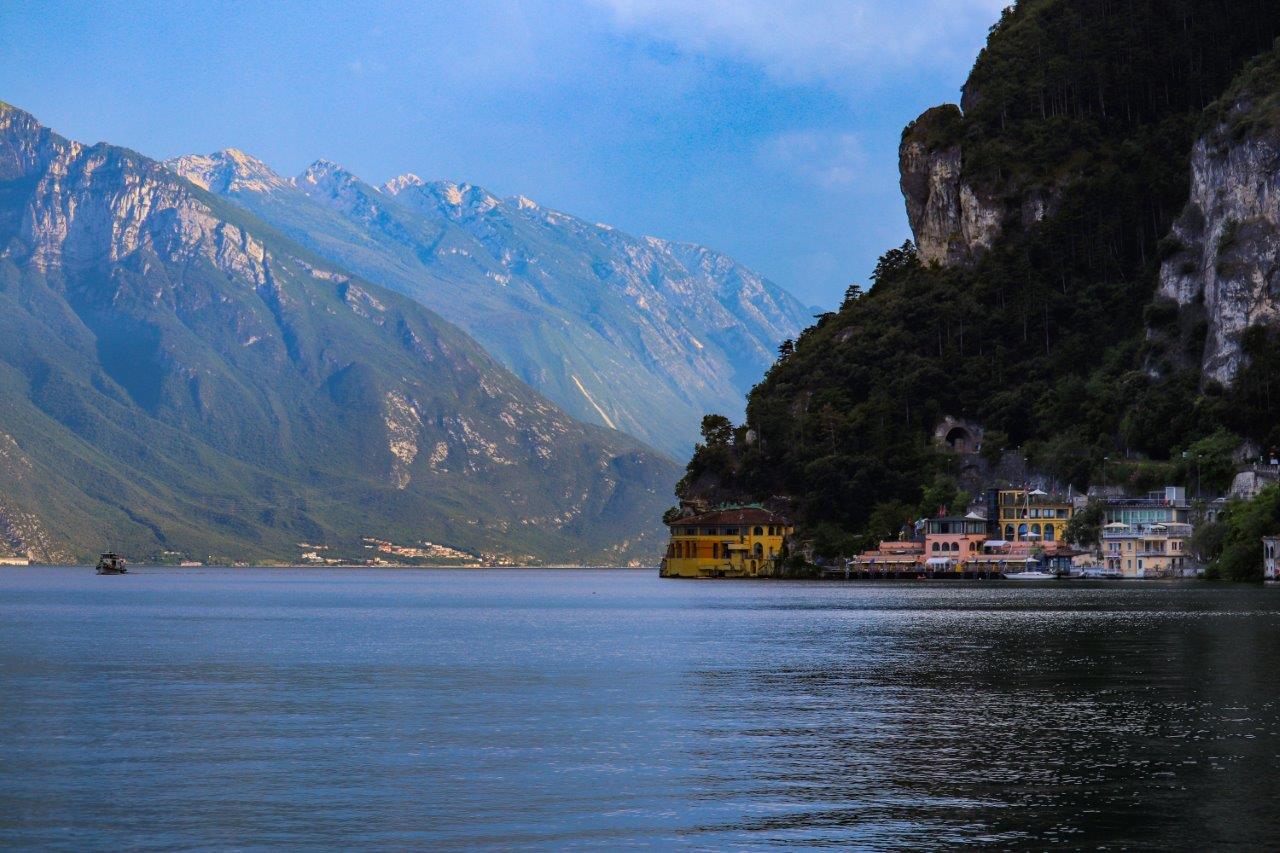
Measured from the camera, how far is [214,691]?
6088 centimetres

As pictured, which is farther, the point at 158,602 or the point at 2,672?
the point at 158,602

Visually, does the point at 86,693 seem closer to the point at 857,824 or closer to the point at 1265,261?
the point at 857,824

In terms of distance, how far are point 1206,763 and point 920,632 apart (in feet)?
186

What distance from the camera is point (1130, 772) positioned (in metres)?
40.0

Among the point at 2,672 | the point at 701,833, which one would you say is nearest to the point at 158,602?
the point at 2,672

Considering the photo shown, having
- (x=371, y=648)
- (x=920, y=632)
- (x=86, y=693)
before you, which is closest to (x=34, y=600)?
(x=371, y=648)

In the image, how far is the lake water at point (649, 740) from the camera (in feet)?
111

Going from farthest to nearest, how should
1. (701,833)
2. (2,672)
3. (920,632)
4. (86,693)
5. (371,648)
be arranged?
(920,632) → (371,648) → (2,672) → (86,693) → (701,833)

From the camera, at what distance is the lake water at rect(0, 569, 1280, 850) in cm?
3381

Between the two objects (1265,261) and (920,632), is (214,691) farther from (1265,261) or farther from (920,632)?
(1265,261)

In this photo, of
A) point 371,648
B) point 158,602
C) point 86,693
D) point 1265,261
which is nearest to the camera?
point 86,693

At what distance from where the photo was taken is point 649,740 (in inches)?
1836

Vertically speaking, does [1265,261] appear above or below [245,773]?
above

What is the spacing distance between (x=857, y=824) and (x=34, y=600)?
5918 inches
